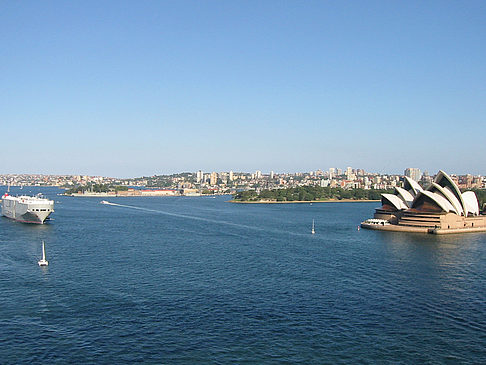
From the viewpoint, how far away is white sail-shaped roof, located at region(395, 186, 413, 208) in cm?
4767

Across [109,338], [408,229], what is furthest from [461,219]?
[109,338]

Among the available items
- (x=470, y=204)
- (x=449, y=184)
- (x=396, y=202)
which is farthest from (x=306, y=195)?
(x=449, y=184)

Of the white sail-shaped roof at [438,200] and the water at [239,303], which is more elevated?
the white sail-shaped roof at [438,200]

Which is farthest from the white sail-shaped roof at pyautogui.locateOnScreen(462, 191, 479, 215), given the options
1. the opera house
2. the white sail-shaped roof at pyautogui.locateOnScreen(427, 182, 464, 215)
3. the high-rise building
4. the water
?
the high-rise building

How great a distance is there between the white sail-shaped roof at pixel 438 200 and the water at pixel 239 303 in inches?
403

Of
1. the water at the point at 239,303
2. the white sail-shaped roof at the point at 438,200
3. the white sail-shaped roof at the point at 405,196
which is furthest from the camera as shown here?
the white sail-shaped roof at the point at 405,196

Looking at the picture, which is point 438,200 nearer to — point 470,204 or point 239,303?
point 470,204

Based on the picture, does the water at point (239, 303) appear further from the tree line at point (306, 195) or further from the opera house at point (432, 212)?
the tree line at point (306, 195)

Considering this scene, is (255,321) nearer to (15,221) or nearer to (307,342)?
(307,342)

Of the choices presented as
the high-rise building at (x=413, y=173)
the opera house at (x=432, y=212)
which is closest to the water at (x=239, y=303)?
the opera house at (x=432, y=212)

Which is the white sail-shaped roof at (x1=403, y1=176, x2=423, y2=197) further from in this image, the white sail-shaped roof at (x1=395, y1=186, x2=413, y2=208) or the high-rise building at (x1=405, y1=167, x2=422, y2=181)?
the high-rise building at (x1=405, y1=167, x2=422, y2=181)

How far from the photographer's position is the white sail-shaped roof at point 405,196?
47666 millimetres

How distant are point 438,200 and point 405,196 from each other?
5.30 m

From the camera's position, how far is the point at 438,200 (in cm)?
4281
